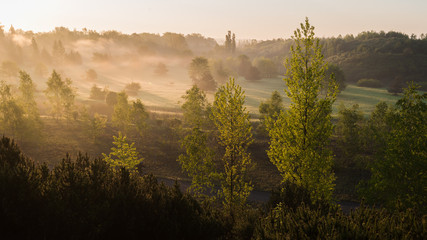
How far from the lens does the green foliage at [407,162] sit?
19.3m

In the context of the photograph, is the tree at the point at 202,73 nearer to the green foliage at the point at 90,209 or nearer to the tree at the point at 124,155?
the tree at the point at 124,155

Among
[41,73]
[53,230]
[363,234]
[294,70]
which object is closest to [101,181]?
[53,230]

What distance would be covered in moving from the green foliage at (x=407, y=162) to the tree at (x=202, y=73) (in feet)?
321

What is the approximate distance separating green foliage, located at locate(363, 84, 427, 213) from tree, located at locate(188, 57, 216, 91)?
97750 mm

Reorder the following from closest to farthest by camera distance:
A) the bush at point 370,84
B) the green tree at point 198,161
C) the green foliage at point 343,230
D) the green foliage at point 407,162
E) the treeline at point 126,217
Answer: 1. the green foliage at point 343,230
2. the treeline at point 126,217
3. the green foliage at point 407,162
4. the green tree at point 198,161
5. the bush at point 370,84

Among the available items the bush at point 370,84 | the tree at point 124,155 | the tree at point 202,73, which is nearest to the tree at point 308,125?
the tree at point 124,155

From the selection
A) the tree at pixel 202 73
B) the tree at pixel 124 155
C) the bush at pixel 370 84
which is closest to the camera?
the tree at pixel 124 155

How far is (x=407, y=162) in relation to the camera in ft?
65.5

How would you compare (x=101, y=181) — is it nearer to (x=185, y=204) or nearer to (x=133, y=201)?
(x=133, y=201)

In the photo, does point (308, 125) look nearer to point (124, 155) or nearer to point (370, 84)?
point (124, 155)

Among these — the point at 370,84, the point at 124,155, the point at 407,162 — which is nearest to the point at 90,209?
the point at 124,155

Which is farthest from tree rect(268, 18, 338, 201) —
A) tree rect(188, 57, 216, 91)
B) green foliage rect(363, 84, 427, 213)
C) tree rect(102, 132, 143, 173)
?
tree rect(188, 57, 216, 91)

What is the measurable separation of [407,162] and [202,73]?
375ft

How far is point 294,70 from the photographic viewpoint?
1784cm
